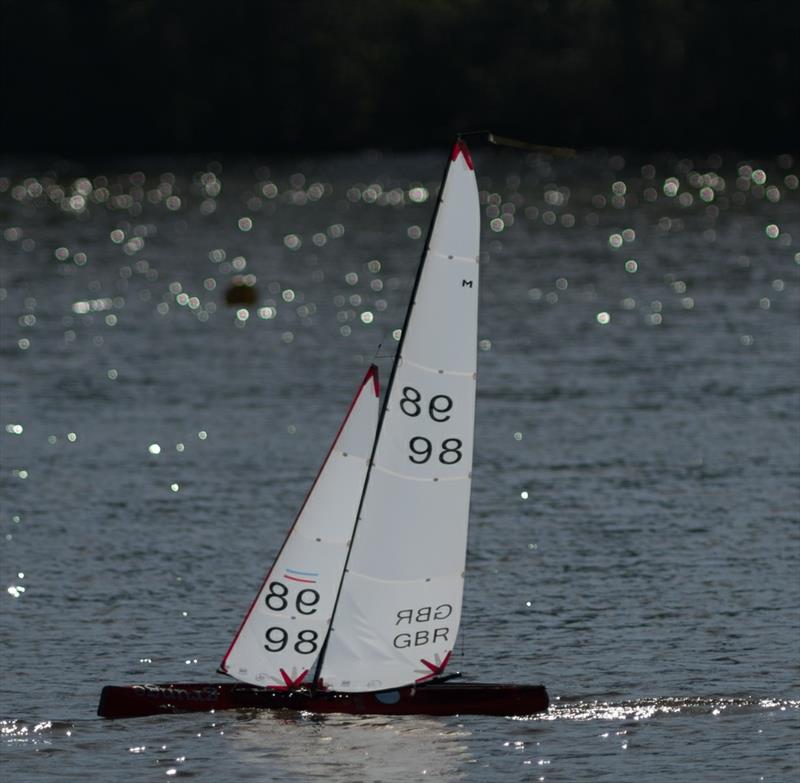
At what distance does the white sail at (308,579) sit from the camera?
31734 mm

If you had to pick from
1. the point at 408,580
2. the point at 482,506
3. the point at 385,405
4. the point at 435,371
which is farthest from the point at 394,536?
the point at 482,506

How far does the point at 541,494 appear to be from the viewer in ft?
179

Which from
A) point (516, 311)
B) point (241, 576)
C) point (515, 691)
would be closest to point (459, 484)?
point (515, 691)

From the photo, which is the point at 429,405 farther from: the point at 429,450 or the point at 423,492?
the point at 423,492

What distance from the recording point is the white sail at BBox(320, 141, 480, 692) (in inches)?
1209

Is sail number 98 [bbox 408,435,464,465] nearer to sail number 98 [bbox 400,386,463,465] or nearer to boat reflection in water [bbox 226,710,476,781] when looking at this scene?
sail number 98 [bbox 400,386,463,465]

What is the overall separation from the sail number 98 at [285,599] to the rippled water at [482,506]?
2.27 m

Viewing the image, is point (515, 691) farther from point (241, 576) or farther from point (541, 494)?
point (541, 494)

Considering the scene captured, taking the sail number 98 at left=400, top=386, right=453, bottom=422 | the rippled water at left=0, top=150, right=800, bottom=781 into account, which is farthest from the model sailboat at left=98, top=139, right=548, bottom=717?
the rippled water at left=0, top=150, right=800, bottom=781

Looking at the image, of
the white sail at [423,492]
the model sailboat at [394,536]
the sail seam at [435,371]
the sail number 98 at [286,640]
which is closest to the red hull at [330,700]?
the model sailboat at [394,536]

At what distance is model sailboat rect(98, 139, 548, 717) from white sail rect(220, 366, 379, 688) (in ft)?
0.05

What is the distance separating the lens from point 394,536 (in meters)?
31.7

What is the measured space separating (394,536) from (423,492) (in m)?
0.85

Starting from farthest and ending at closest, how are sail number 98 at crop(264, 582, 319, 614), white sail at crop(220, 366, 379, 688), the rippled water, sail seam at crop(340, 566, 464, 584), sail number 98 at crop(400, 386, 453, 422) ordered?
the rippled water < sail number 98 at crop(264, 582, 319, 614) < sail seam at crop(340, 566, 464, 584) < white sail at crop(220, 366, 379, 688) < sail number 98 at crop(400, 386, 453, 422)
